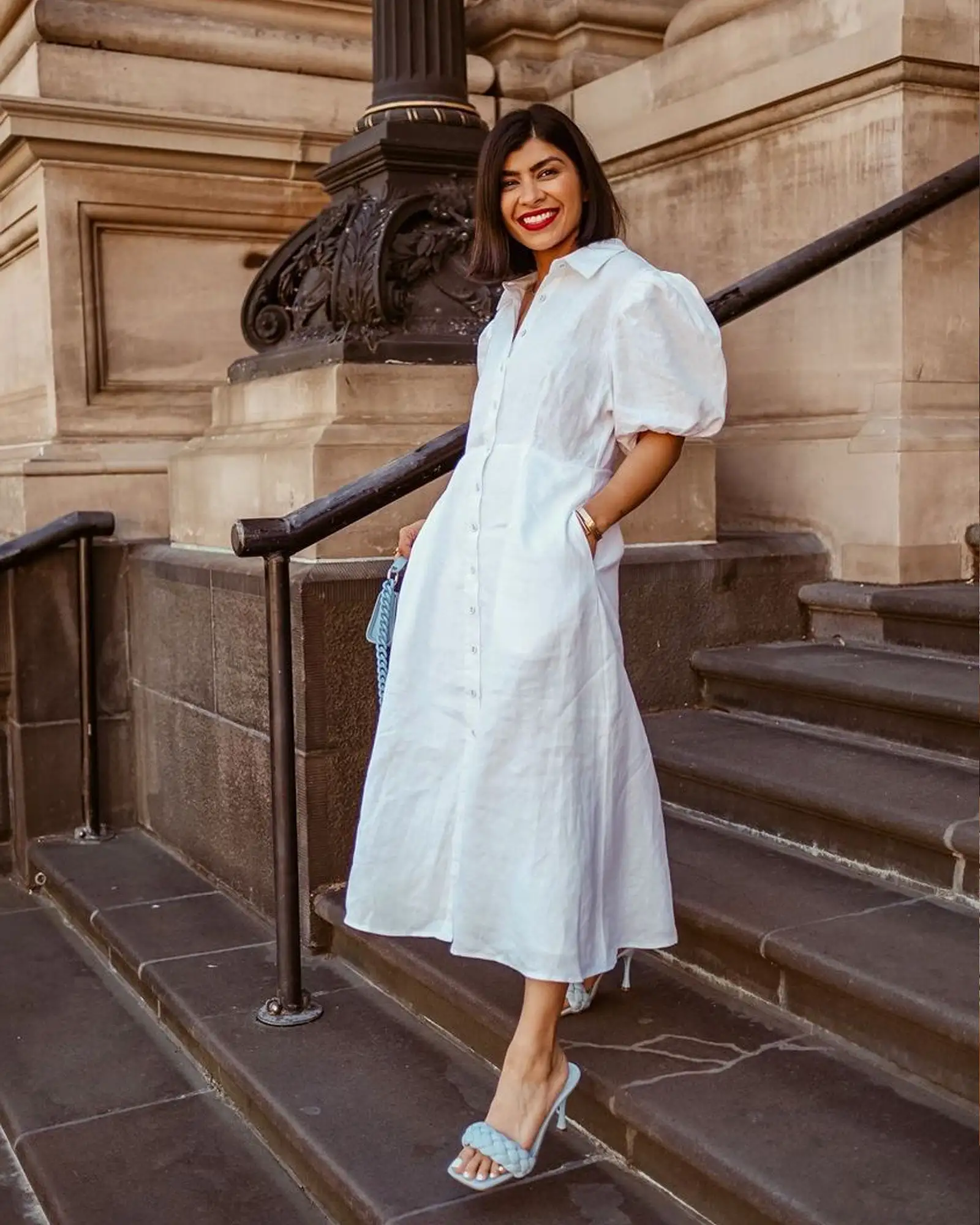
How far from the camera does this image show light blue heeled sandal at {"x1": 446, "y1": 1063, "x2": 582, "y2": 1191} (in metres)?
2.59

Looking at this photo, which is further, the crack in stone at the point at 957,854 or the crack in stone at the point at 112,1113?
the crack in stone at the point at 112,1113

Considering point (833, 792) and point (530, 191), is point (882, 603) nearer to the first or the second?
point (833, 792)

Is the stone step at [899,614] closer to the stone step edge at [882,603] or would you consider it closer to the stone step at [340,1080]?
the stone step edge at [882,603]

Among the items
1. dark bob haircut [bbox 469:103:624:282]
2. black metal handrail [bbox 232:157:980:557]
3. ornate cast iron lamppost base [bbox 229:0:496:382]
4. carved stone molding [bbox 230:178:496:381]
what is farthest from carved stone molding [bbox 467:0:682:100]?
dark bob haircut [bbox 469:103:624:282]

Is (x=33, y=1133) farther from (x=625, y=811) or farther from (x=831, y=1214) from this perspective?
(x=831, y=1214)

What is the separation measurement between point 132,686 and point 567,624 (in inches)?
116

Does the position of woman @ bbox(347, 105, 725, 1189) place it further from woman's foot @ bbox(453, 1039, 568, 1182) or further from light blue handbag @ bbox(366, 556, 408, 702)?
light blue handbag @ bbox(366, 556, 408, 702)

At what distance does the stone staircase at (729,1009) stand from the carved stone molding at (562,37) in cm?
280

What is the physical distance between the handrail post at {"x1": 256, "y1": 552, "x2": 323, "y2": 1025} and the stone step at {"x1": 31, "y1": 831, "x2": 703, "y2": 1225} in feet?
0.31

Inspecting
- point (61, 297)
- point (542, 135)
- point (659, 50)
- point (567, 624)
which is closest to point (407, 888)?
point (567, 624)

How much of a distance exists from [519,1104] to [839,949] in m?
0.68

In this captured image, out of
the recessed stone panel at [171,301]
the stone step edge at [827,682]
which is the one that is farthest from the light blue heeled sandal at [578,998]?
the recessed stone panel at [171,301]

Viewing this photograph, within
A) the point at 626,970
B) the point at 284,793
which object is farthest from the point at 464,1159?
the point at 284,793

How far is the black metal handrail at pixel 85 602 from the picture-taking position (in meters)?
4.77
